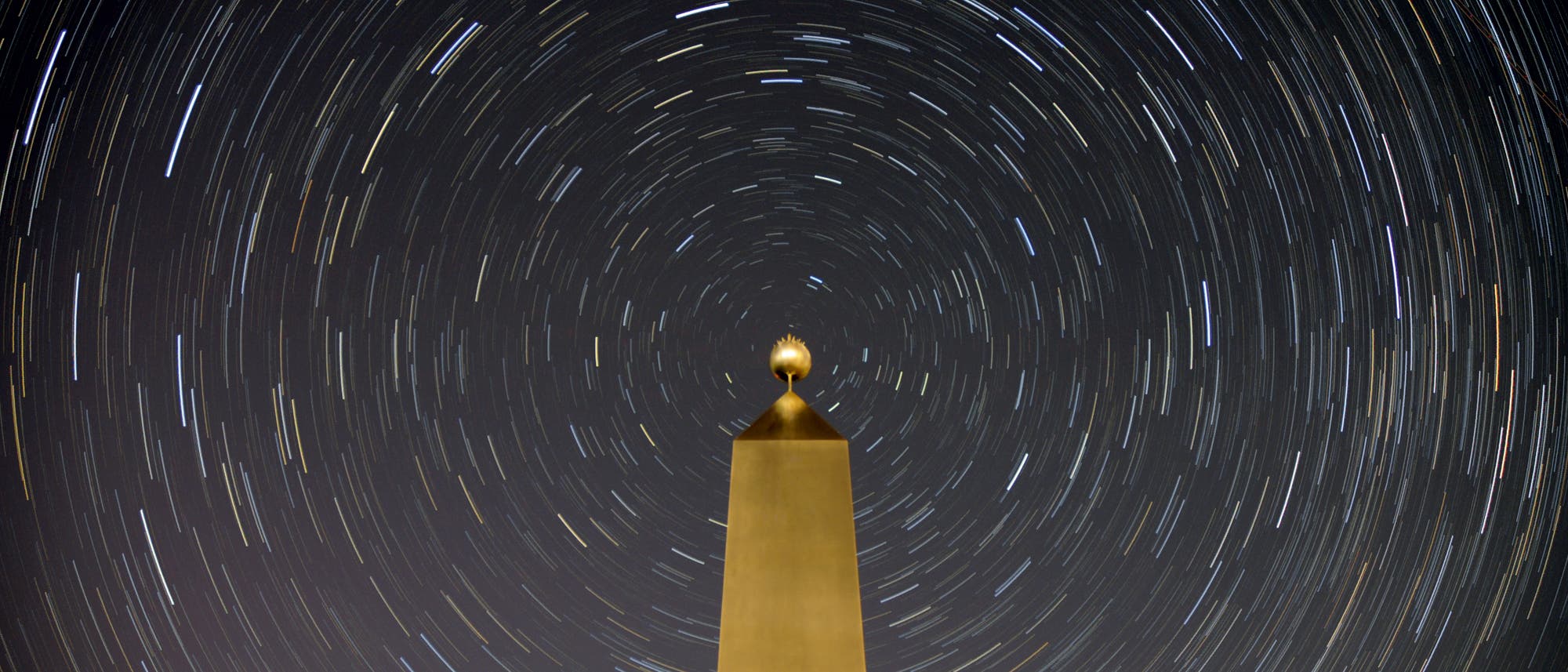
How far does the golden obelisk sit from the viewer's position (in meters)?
5.60

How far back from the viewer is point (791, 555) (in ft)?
18.9

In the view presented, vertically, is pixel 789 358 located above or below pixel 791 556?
above

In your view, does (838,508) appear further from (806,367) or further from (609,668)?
(609,668)

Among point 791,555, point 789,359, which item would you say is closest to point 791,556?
point 791,555

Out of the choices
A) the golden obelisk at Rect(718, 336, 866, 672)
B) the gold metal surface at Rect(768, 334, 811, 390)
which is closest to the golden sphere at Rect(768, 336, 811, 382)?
the gold metal surface at Rect(768, 334, 811, 390)

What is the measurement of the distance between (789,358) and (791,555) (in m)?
1.12

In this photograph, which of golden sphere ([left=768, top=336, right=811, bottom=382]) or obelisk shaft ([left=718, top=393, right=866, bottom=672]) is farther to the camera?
golden sphere ([left=768, top=336, right=811, bottom=382])

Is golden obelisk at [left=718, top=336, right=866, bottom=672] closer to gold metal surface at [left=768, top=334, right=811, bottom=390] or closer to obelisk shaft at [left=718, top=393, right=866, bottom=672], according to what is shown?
obelisk shaft at [left=718, top=393, right=866, bottom=672]

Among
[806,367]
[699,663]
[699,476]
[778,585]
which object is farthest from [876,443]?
[778,585]

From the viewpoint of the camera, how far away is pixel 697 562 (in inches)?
416

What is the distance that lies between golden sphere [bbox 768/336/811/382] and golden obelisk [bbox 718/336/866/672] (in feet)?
0.93

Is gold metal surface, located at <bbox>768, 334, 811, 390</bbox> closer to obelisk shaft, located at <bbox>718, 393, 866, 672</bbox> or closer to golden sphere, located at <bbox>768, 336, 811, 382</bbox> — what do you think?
golden sphere, located at <bbox>768, 336, 811, 382</bbox>

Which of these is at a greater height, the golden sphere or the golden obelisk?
the golden sphere

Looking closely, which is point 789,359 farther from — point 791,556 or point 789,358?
point 791,556
